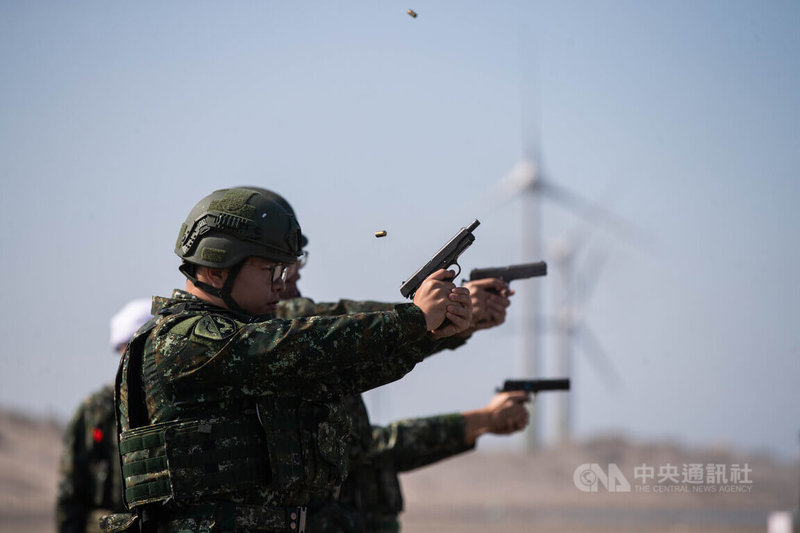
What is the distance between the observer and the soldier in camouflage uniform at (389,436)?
27.1 ft

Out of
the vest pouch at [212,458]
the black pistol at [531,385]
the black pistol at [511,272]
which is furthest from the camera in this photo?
the black pistol at [531,385]

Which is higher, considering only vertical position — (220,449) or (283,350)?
(283,350)

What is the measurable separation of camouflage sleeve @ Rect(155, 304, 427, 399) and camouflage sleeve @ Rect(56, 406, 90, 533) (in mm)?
4871

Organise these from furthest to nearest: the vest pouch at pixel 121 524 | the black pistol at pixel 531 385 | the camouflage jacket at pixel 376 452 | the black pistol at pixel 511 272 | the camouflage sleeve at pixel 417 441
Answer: the black pistol at pixel 531 385, the camouflage sleeve at pixel 417 441, the black pistol at pixel 511 272, the camouflage jacket at pixel 376 452, the vest pouch at pixel 121 524

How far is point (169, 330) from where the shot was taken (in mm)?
6184

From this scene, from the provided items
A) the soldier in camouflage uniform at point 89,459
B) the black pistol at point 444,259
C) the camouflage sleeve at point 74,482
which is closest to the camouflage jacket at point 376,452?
the black pistol at point 444,259

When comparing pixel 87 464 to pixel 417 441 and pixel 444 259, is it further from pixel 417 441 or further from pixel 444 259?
pixel 444 259

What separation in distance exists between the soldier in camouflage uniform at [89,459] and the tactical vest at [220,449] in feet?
14.1

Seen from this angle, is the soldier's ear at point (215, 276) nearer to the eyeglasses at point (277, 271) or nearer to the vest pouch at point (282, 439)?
the eyeglasses at point (277, 271)

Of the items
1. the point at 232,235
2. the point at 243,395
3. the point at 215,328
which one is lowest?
the point at 243,395

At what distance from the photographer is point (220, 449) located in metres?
6.07

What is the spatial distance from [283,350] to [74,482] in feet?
17.9

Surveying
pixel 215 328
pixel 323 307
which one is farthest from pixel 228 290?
pixel 323 307

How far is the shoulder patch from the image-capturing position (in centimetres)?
596
